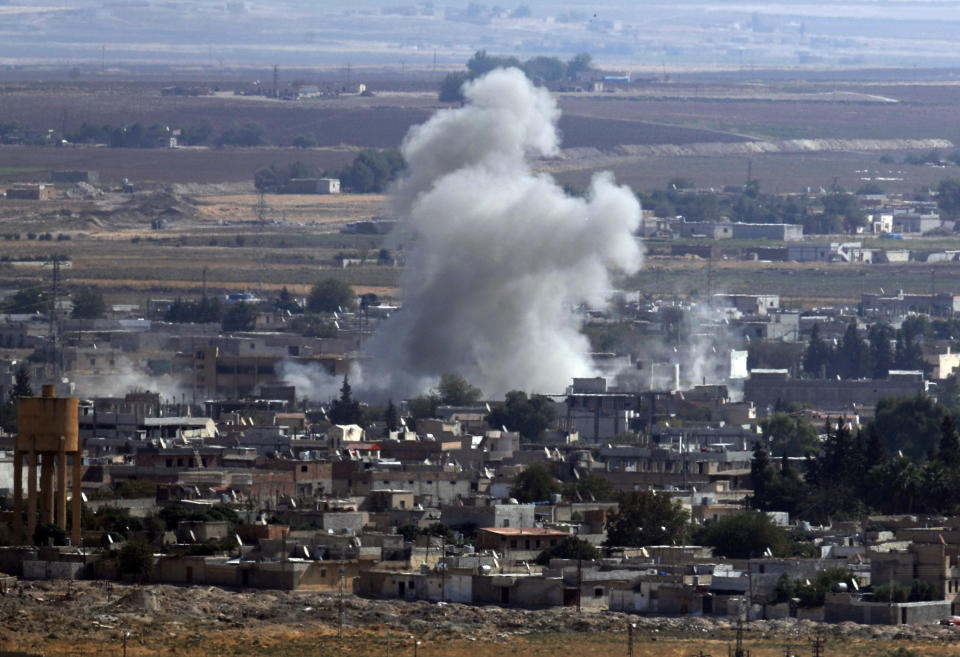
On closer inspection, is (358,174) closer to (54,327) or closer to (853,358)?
(54,327)

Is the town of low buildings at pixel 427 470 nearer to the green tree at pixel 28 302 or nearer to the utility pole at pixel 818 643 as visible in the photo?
the utility pole at pixel 818 643

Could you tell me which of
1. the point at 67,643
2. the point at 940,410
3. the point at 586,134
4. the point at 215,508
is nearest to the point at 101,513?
the point at 215,508

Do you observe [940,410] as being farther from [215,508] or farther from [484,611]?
[484,611]

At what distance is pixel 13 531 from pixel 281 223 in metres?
96.4

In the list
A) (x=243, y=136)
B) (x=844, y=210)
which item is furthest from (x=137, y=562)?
(x=243, y=136)

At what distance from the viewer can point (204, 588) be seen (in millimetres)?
43656

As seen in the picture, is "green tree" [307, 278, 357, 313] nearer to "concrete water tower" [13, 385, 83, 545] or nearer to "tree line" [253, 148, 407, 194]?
"tree line" [253, 148, 407, 194]

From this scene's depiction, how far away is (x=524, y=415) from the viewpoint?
233 feet

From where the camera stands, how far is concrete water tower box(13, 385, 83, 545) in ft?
154

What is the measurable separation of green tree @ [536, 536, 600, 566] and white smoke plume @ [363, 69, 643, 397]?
100 ft

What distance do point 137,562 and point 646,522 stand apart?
885 cm

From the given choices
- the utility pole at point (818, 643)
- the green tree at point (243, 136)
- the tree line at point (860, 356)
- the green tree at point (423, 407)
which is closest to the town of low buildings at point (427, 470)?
the green tree at point (423, 407)

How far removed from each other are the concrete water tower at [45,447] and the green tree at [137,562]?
204cm

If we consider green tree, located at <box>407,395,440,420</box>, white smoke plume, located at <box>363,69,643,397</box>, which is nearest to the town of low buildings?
green tree, located at <box>407,395,440,420</box>
